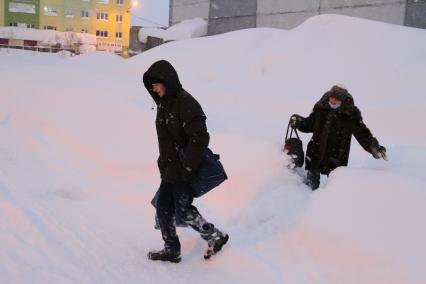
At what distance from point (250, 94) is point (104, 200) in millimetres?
5041

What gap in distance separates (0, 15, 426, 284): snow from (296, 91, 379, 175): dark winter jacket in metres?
0.24

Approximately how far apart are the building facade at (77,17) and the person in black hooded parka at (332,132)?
56.1 metres

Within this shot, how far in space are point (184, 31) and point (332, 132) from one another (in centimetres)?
1676

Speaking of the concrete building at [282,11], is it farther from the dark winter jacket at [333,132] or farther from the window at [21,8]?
the window at [21,8]

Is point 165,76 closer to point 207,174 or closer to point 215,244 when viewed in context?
point 207,174

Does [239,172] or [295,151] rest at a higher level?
[295,151]

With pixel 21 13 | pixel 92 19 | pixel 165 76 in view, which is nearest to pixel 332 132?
pixel 165 76

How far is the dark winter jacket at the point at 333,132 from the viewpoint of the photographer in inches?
185

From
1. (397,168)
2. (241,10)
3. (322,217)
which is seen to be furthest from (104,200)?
(241,10)

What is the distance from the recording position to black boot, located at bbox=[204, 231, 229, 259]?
382 centimetres

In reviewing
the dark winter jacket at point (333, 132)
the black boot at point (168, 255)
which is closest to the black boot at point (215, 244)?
the black boot at point (168, 255)

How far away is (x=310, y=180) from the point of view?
499 cm

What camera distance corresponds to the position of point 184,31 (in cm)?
2075

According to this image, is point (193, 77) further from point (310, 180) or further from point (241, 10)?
point (241, 10)
